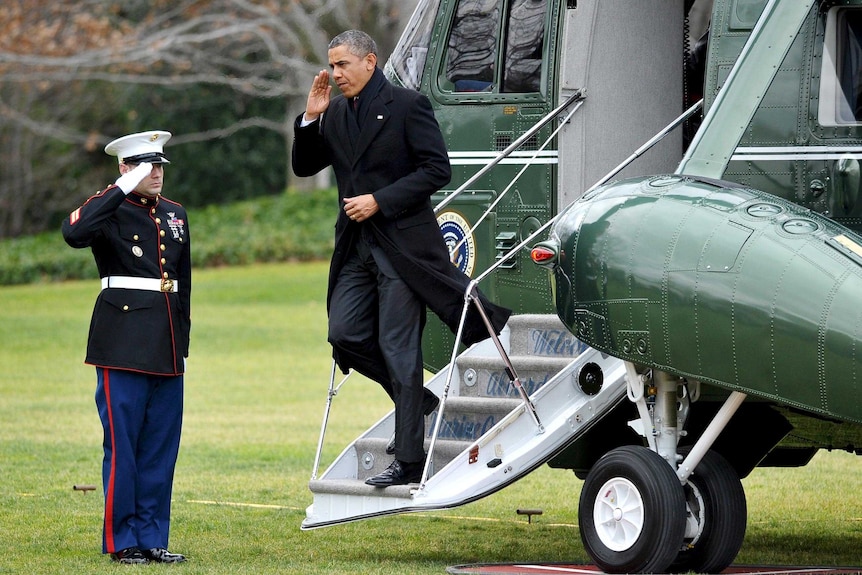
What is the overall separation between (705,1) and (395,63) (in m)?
7.59

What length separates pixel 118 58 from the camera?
2978 cm

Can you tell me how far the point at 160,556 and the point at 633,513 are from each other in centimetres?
225

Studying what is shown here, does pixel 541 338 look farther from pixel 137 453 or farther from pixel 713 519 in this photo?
pixel 137 453

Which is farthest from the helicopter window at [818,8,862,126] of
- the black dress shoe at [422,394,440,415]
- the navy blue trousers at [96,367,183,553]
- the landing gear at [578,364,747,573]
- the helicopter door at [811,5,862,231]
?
the navy blue trousers at [96,367,183,553]

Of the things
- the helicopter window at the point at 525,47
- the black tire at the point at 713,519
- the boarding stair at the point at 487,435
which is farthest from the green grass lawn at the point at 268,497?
the helicopter window at the point at 525,47

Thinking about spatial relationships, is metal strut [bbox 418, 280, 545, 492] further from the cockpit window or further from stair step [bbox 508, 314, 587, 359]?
the cockpit window

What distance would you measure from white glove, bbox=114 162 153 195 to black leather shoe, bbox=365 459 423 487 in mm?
1744

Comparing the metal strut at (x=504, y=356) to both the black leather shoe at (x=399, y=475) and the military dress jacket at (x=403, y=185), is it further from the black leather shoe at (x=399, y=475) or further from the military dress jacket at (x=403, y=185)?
the black leather shoe at (x=399, y=475)

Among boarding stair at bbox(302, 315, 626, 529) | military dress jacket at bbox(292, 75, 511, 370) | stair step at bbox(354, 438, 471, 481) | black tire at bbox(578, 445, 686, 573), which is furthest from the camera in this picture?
stair step at bbox(354, 438, 471, 481)

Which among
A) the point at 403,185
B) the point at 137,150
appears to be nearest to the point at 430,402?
the point at 403,185

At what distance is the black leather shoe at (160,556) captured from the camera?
7.13 m

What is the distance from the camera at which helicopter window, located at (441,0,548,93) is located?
8422 millimetres

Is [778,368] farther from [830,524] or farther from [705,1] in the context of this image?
[705,1]

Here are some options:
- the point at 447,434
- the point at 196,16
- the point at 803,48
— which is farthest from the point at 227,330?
the point at 803,48
